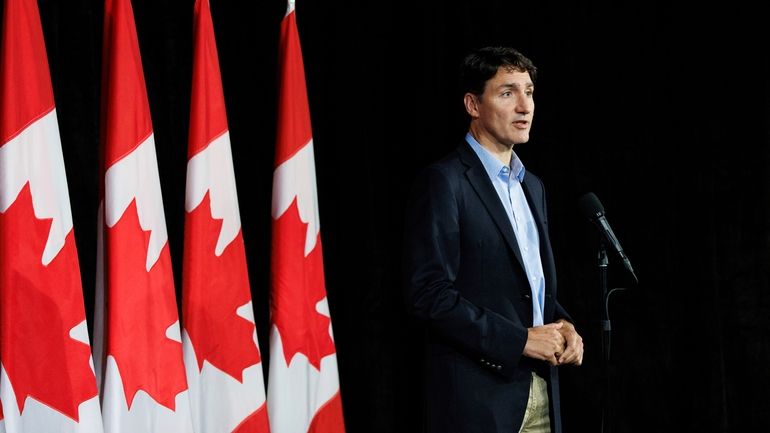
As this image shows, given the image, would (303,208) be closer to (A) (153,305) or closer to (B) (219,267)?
(B) (219,267)

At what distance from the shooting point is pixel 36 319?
7.74ft

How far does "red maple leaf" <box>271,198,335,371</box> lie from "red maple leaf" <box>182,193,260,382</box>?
0.17m

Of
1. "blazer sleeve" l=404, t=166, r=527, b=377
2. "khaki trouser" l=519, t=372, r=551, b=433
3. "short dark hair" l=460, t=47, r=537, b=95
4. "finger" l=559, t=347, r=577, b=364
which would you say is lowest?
"khaki trouser" l=519, t=372, r=551, b=433

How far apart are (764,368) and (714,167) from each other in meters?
0.84

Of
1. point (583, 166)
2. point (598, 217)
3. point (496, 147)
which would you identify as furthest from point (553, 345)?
point (583, 166)

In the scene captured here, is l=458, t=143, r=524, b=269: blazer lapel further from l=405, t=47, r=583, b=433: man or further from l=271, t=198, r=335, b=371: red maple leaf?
l=271, t=198, r=335, b=371: red maple leaf

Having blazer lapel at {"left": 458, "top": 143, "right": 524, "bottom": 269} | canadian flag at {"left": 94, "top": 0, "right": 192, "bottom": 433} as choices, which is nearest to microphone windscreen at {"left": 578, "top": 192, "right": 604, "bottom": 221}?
blazer lapel at {"left": 458, "top": 143, "right": 524, "bottom": 269}

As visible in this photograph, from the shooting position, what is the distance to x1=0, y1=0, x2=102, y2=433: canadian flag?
232 cm

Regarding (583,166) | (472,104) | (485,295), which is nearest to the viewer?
(485,295)

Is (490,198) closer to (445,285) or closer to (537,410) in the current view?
(445,285)

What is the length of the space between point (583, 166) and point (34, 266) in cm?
222

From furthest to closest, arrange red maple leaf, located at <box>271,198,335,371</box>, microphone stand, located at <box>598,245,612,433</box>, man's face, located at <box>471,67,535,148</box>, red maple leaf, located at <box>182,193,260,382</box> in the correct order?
red maple leaf, located at <box>271,198,335,371</box> < red maple leaf, located at <box>182,193,260,382</box> < man's face, located at <box>471,67,535,148</box> < microphone stand, located at <box>598,245,612,433</box>

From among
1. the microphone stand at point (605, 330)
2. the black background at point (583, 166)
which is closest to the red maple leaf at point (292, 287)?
the black background at point (583, 166)

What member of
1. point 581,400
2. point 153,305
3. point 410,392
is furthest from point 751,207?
point 153,305
